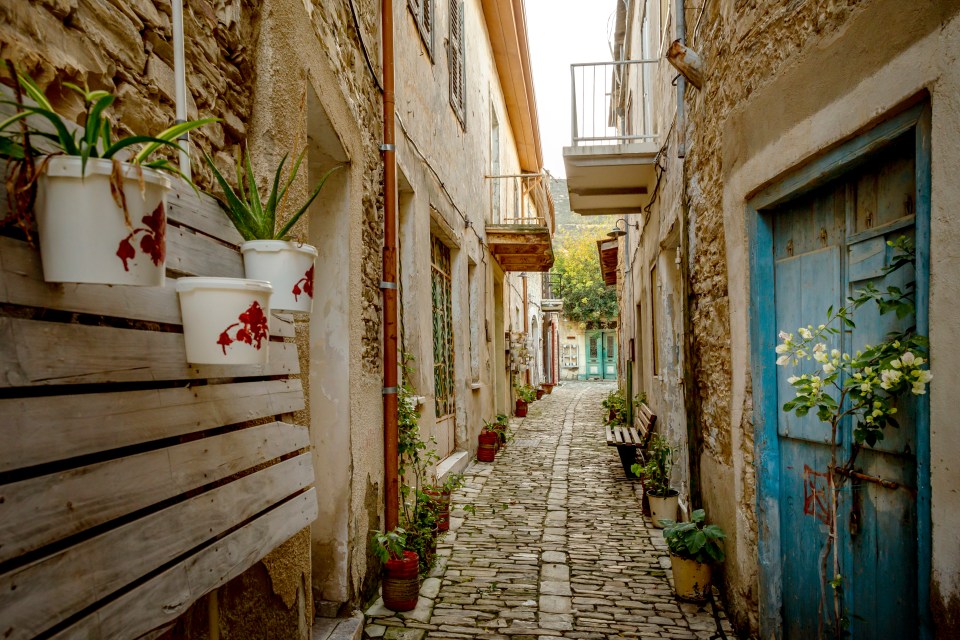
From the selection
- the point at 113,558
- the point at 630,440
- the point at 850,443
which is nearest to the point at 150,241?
the point at 113,558

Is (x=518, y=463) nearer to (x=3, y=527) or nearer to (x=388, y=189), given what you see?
(x=388, y=189)

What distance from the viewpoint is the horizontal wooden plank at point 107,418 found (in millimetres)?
1085

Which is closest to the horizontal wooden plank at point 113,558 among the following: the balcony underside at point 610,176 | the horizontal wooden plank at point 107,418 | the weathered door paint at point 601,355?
the horizontal wooden plank at point 107,418

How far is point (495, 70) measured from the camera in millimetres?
11719

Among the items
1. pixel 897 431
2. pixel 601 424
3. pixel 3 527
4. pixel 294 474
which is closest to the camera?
pixel 3 527

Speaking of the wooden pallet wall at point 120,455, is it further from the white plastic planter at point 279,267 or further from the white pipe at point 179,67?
the white pipe at point 179,67

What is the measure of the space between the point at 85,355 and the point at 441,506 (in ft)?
13.8

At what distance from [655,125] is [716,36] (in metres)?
3.48

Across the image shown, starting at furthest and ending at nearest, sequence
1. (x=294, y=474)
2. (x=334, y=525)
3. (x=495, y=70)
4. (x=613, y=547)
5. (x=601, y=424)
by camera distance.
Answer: (x=601, y=424) → (x=495, y=70) → (x=613, y=547) → (x=334, y=525) → (x=294, y=474)

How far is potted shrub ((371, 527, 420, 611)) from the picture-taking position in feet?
12.3

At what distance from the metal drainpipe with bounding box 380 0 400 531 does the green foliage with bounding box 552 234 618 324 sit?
1044 inches

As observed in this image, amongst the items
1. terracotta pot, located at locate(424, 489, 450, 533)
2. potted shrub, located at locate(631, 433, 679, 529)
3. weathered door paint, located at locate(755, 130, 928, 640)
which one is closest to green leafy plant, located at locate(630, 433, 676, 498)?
potted shrub, located at locate(631, 433, 679, 529)

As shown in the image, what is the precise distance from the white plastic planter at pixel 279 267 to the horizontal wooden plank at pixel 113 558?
21.6 inches

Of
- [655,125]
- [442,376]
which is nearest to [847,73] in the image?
[655,125]
